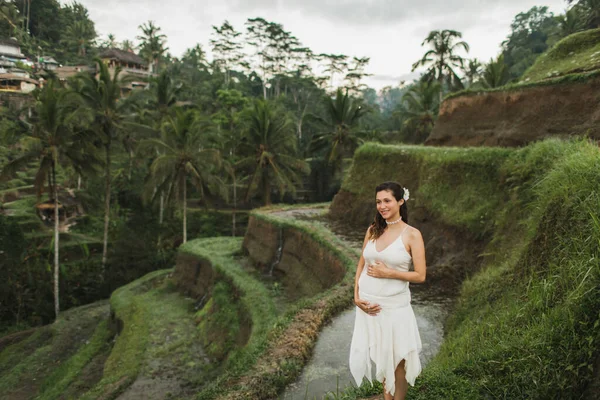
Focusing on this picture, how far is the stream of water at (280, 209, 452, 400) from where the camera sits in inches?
194

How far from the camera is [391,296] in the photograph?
2910 mm

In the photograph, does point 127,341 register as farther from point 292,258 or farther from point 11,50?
point 11,50

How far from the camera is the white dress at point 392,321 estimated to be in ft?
9.50

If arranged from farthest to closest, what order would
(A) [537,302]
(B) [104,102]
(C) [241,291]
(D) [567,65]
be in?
1. (B) [104,102]
2. (C) [241,291]
3. (D) [567,65]
4. (A) [537,302]

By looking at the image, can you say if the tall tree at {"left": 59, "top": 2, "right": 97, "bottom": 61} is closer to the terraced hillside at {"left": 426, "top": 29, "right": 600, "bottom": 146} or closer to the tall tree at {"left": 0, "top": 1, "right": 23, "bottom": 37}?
the tall tree at {"left": 0, "top": 1, "right": 23, "bottom": 37}

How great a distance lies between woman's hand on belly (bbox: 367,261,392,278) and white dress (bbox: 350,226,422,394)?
0.03 metres

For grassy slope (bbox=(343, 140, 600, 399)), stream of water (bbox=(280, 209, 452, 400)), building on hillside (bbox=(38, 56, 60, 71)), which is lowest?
stream of water (bbox=(280, 209, 452, 400))

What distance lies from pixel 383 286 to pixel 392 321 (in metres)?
0.26

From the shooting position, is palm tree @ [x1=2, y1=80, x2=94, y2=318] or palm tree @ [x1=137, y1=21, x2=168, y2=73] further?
palm tree @ [x1=137, y1=21, x2=168, y2=73]

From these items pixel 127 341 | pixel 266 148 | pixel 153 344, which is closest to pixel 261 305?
pixel 153 344

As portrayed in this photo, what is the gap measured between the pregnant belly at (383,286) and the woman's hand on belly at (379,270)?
0.05m

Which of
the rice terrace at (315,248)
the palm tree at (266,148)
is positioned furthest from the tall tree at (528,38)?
the palm tree at (266,148)

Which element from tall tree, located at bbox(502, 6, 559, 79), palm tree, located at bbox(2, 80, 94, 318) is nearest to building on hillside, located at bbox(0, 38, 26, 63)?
palm tree, located at bbox(2, 80, 94, 318)

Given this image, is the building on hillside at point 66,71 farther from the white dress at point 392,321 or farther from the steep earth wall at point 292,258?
the white dress at point 392,321
